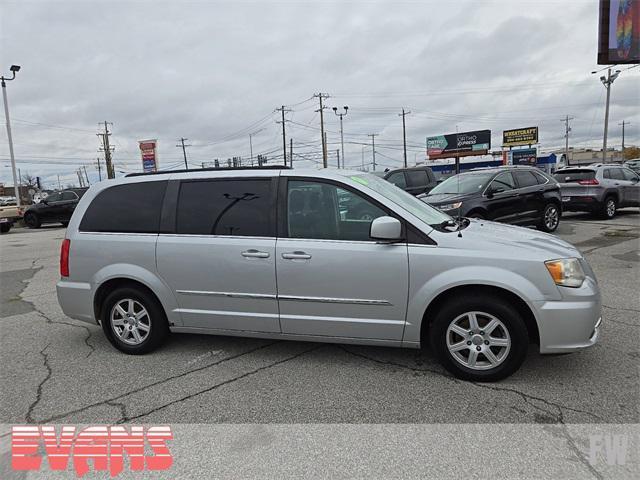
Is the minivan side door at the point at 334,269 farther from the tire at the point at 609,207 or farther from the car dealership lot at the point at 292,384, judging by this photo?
the tire at the point at 609,207

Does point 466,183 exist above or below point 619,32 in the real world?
below

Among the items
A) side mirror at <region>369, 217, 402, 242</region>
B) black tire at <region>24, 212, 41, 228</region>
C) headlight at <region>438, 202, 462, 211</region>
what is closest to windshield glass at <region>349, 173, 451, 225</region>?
side mirror at <region>369, 217, 402, 242</region>

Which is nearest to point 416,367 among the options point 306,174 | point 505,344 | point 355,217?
point 505,344

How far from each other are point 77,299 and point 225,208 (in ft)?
6.06

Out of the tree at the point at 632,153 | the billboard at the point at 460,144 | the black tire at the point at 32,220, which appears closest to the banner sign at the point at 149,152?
the black tire at the point at 32,220

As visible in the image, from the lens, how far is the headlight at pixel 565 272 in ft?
10.9

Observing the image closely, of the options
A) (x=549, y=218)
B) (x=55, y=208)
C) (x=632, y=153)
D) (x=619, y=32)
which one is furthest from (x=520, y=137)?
(x=632, y=153)

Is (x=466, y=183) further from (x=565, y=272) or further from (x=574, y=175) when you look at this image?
(x=565, y=272)

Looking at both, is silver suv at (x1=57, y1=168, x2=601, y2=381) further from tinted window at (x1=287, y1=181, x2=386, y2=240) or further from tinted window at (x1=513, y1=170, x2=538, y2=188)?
tinted window at (x1=513, y1=170, x2=538, y2=188)

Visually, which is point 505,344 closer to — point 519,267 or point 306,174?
point 519,267

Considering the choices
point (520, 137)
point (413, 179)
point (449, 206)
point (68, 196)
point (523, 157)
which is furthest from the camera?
point (520, 137)

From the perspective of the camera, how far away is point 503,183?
10.3 m

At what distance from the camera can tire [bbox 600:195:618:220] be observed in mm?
13234

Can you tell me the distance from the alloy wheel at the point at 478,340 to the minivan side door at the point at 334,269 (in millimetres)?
438
